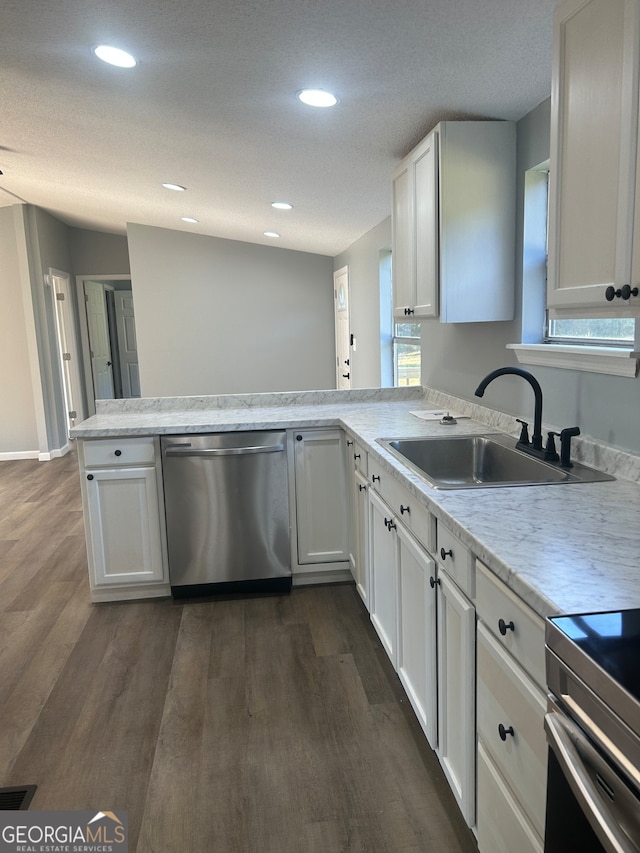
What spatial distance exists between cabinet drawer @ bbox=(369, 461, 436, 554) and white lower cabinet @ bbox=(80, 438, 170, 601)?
1203 millimetres

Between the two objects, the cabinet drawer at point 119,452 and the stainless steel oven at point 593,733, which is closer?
the stainless steel oven at point 593,733

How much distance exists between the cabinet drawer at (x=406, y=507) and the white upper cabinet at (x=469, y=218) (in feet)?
2.32

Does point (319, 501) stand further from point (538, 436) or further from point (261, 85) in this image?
point (261, 85)

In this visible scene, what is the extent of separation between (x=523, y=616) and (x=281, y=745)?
1230 mm

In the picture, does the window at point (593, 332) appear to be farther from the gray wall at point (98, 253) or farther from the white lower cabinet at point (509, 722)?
the gray wall at point (98, 253)

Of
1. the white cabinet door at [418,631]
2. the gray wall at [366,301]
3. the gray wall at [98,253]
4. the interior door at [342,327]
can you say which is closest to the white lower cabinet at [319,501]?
the white cabinet door at [418,631]

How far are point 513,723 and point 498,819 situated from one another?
28 cm

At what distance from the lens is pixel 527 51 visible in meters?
1.89

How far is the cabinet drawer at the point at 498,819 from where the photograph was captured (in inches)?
48.1

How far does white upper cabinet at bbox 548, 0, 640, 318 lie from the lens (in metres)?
1.25

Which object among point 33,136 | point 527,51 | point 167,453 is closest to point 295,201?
point 33,136

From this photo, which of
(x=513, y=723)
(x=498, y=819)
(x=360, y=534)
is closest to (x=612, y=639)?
(x=513, y=723)

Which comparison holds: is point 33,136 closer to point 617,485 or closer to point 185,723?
point 185,723

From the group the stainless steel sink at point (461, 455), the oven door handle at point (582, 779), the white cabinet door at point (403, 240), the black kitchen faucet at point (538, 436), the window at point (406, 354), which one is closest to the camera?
the oven door handle at point (582, 779)
